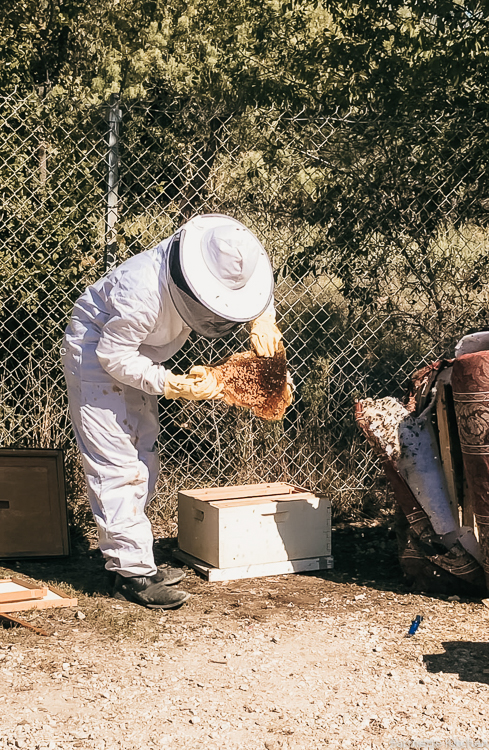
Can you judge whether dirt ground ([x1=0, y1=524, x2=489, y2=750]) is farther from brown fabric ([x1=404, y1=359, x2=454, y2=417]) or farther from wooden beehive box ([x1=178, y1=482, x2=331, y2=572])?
brown fabric ([x1=404, y1=359, x2=454, y2=417])

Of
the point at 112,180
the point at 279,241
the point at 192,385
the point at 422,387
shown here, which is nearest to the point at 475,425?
the point at 422,387

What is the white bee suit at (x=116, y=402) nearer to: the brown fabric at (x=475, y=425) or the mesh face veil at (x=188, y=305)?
the mesh face veil at (x=188, y=305)

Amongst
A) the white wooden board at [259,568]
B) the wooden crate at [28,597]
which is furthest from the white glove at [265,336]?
the wooden crate at [28,597]

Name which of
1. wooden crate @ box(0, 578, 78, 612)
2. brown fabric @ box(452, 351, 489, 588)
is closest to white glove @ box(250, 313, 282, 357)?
brown fabric @ box(452, 351, 489, 588)

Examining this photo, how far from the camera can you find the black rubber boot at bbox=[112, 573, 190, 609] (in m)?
4.19

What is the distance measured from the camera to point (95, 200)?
5.50 metres

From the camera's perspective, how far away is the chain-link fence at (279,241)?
5.42 meters

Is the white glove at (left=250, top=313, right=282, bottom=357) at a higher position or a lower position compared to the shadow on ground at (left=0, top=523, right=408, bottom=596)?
higher

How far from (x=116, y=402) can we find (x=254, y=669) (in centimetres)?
150

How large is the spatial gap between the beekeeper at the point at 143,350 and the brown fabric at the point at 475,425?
1.02m

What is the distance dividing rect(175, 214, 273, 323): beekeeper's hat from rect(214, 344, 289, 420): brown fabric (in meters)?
0.46

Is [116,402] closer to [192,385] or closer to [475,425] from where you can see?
[192,385]

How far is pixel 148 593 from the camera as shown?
4.23m

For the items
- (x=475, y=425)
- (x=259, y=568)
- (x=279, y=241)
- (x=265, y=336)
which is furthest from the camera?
(x=279, y=241)
